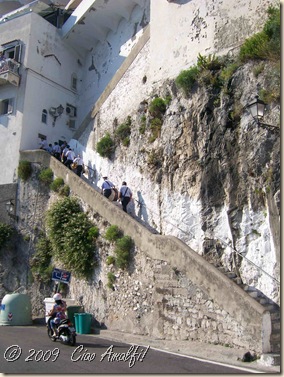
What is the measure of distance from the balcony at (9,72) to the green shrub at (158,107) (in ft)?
24.5

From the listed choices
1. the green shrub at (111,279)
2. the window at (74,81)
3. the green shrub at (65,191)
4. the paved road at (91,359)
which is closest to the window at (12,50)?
the window at (74,81)

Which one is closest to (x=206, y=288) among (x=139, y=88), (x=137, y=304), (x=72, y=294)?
(x=137, y=304)

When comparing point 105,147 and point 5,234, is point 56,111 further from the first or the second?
point 5,234

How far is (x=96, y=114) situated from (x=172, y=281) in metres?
10.1

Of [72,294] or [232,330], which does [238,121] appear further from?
[72,294]

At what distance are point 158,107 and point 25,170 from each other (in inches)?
256

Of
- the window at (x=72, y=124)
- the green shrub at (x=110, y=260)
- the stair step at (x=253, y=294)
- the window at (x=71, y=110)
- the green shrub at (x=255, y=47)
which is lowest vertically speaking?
the stair step at (x=253, y=294)

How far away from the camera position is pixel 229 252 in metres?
12.6

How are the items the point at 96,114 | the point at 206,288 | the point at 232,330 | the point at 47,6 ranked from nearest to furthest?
1. the point at 232,330
2. the point at 206,288
3. the point at 96,114
4. the point at 47,6

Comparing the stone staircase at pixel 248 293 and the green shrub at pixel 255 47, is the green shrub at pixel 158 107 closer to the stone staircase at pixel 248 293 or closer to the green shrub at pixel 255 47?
the green shrub at pixel 255 47

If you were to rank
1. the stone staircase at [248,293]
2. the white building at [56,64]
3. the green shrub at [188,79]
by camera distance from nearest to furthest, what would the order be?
the stone staircase at [248,293] < the green shrub at [188,79] < the white building at [56,64]

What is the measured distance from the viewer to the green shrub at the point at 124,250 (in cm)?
1362

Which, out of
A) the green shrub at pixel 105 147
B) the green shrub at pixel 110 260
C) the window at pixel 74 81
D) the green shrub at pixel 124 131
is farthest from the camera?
the window at pixel 74 81

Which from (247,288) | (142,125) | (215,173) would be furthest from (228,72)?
(247,288)
